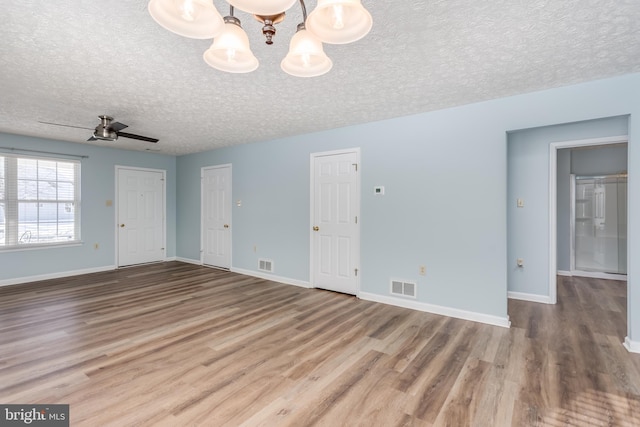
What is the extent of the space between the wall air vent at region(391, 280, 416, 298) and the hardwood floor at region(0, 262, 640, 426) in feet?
0.73

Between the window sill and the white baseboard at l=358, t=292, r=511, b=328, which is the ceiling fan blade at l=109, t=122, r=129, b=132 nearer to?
the window sill

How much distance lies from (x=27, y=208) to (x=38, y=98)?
2971 millimetres

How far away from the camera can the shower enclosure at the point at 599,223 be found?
5.42m

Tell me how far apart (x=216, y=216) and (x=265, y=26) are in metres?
5.39

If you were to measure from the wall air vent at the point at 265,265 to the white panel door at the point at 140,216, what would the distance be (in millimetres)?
3050

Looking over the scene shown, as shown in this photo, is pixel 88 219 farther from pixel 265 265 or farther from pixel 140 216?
pixel 265 265

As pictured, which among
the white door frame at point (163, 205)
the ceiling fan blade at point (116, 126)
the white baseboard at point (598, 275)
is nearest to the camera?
the ceiling fan blade at point (116, 126)

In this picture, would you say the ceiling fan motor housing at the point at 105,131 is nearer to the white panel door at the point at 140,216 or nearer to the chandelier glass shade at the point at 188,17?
the white panel door at the point at 140,216

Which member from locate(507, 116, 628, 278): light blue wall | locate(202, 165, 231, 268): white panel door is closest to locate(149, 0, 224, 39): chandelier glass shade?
locate(507, 116, 628, 278): light blue wall

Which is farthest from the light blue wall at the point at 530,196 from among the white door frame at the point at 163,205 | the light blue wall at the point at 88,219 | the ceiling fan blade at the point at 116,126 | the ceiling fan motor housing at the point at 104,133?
the white door frame at the point at 163,205

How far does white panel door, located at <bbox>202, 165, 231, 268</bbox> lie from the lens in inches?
240

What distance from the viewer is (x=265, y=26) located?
4.61 feet

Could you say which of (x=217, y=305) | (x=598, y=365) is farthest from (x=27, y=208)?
(x=598, y=365)

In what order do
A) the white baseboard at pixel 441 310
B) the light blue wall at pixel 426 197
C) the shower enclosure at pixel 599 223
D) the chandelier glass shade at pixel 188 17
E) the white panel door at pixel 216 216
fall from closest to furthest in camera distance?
the chandelier glass shade at pixel 188 17, the light blue wall at pixel 426 197, the white baseboard at pixel 441 310, the shower enclosure at pixel 599 223, the white panel door at pixel 216 216
